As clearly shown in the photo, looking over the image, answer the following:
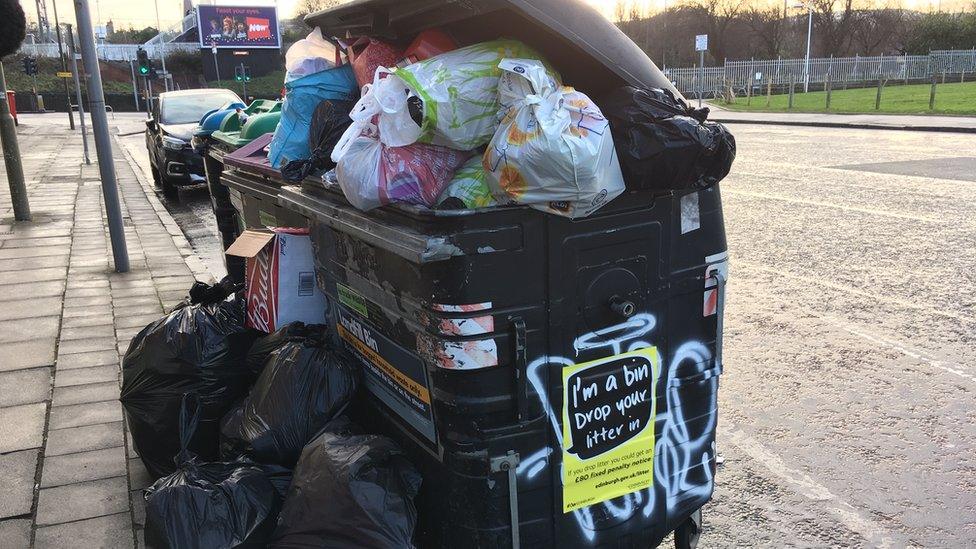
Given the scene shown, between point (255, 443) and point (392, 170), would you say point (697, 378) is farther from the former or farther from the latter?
point (255, 443)

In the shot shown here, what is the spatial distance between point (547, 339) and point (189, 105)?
42.2 feet

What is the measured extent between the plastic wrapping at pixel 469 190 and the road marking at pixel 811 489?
205 cm

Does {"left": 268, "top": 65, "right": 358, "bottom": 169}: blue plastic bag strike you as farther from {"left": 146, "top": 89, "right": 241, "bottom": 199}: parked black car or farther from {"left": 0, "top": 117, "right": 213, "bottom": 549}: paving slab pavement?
{"left": 146, "top": 89, "right": 241, "bottom": 199}: parked black car

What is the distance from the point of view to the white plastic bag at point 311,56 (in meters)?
2.94

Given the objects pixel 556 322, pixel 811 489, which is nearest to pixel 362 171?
pixel 556 322

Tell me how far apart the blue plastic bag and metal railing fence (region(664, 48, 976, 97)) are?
37.4m

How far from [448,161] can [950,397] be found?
128 inches

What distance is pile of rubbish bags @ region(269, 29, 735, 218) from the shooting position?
1795 millimetres

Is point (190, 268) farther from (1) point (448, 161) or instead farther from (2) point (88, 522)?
(1) point (448, 161)

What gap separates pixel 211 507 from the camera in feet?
7.13

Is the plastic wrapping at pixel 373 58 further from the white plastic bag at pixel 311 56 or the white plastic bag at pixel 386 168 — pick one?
the white plastic bag at pixel 386 168

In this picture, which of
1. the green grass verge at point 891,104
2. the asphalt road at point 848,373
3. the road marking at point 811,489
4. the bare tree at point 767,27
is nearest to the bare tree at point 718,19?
the bare tree at point 767,27

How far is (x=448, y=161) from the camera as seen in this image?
2084mm

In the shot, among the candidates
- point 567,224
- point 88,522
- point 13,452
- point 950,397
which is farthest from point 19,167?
point 950,397
